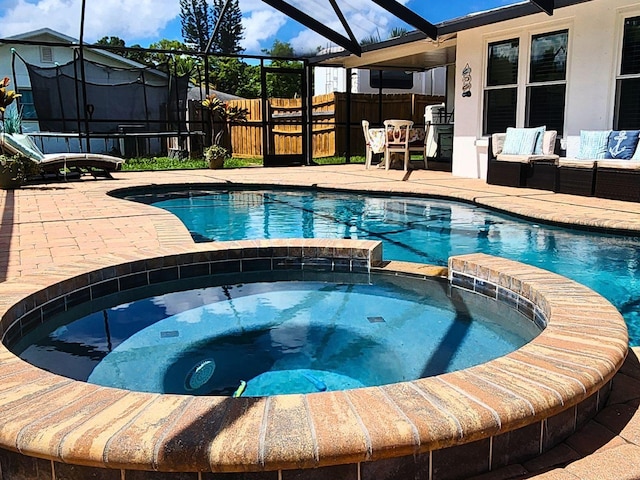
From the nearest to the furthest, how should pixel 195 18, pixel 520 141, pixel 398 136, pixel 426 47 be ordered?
pixel 520 141 → pixel 426 47 → pixel 398 136 → pixel 195 18

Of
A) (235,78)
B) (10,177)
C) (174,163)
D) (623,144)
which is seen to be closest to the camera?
(623,144)

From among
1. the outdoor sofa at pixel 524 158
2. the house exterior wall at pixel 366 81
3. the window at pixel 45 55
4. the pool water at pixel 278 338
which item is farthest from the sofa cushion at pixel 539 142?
the window at pixel 45 55

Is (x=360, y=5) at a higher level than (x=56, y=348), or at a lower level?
higher

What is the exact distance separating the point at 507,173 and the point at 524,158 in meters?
0.44

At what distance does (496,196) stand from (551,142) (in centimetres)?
147

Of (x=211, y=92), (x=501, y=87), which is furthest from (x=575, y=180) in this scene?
(x=211, y=92)

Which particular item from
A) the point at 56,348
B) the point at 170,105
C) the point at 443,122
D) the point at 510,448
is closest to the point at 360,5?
the point at 443,122

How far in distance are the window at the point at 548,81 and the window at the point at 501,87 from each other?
34 cm

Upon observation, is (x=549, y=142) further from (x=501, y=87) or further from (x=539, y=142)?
(x=501, y=87)

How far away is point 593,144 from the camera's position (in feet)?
24.8

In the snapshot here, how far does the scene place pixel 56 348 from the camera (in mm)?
2969

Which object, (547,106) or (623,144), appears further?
(547,106)

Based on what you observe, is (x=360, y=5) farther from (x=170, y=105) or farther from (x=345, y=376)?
(x=345, y=376)

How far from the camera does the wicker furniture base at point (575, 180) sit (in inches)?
292
